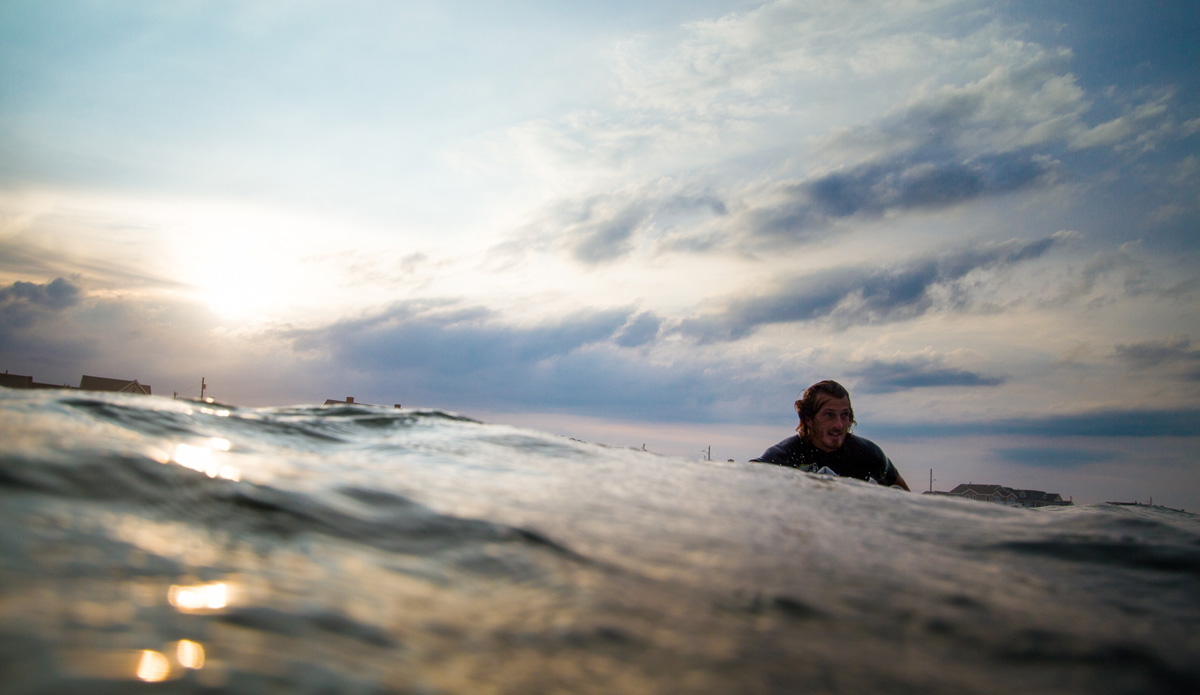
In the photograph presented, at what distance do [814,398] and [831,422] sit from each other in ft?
1.31

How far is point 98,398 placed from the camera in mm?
4242

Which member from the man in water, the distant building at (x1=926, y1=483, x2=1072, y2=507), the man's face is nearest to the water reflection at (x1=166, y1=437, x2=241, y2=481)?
the man in water

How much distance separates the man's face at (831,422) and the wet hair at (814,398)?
5cm

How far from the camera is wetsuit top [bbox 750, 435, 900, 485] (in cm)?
794

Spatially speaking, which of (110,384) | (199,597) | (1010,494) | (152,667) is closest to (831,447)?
(199,597)

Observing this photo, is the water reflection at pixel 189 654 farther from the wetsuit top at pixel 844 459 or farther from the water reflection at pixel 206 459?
the wetsuit top at pixel 844 459

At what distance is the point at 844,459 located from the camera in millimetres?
8148

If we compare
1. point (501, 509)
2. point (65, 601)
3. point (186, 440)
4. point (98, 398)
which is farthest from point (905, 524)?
point (98, 398)

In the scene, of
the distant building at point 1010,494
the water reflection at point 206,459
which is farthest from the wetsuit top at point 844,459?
the distant building at point 1010,494

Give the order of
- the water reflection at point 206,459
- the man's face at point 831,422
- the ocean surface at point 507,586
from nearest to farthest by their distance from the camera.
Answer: the ocean surface at point 507,586 < the water reflection at point 206,459 < the man's face at point 831,422

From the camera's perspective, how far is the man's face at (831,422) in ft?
26.0

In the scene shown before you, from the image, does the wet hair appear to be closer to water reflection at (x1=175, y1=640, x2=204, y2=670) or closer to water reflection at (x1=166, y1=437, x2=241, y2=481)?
water reflection at (x1=166, y1=437, x2=241, y2=481)

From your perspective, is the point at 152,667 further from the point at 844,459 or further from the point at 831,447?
the point at 844,459

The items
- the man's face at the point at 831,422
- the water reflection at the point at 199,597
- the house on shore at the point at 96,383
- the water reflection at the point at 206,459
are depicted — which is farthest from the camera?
the house on shore at the point at 96,383
